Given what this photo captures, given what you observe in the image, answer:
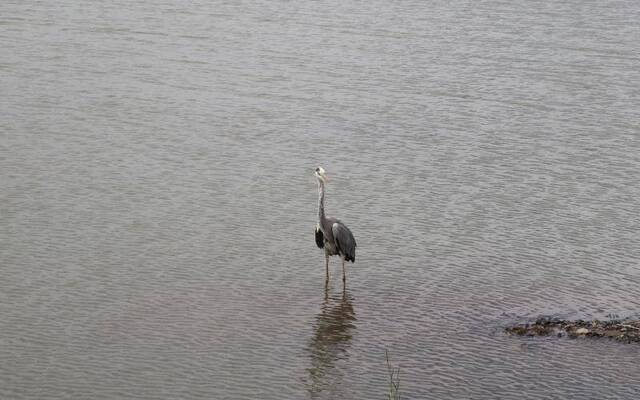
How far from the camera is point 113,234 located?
64.0ft

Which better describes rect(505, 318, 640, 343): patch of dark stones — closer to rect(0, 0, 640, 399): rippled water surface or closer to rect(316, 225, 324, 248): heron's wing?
rect(0, 0, 640, 399): rippled water surface

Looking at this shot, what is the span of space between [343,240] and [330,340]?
240 centimetres

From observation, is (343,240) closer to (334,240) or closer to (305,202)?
(334,240)

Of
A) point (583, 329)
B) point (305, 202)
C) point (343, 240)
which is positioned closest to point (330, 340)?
point (343, 240)

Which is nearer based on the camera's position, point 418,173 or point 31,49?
point 418,173

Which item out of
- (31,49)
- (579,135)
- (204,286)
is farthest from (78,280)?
(31,49)

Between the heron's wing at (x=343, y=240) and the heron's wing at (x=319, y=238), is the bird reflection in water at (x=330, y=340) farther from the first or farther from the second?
the heron's wing at (x=319, y=238)

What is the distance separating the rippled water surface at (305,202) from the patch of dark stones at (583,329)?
0.26m

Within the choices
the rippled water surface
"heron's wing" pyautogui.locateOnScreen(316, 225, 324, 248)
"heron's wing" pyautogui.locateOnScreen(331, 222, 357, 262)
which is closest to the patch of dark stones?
the rippled water surface

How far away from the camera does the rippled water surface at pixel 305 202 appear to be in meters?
15.0

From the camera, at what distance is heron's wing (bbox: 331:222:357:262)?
17.8m

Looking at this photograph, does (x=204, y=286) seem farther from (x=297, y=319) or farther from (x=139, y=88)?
(x=139, y=88)

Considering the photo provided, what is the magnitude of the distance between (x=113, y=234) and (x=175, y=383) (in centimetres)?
579

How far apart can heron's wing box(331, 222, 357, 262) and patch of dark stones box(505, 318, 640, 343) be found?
2.98 metres
